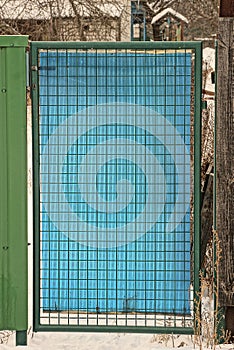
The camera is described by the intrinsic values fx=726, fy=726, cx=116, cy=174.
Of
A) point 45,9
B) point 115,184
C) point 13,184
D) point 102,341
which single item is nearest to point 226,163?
point 115,184

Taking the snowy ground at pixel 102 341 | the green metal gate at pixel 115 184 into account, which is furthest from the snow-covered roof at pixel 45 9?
the green metal gate at pixel 115 184

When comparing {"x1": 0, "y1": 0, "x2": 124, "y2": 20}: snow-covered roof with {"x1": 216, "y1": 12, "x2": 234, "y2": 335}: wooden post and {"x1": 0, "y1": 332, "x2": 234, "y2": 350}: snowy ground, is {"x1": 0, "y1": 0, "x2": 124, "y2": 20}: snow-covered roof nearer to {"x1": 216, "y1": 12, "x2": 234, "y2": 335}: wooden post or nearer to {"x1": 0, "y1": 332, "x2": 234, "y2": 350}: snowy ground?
{"x1": 0, "y1": 332, "x2": 234, "y2": 350}: snowy ground

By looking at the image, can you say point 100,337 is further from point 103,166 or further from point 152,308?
point 103,166

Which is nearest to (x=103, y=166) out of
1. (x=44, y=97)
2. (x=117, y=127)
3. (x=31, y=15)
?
(x=117, y=127)

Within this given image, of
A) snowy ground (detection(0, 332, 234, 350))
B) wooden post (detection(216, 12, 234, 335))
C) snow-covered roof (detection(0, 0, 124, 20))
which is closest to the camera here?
wooden post (detection(216, 12, 234, 335))

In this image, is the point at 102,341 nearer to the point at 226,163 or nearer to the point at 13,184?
the point at 13,184

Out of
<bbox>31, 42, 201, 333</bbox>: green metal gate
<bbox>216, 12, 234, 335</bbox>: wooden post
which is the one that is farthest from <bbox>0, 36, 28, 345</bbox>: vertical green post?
<bbox>216, 12, 234, 335</bbox>: wooden post
